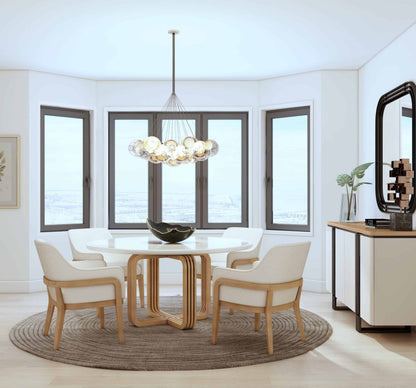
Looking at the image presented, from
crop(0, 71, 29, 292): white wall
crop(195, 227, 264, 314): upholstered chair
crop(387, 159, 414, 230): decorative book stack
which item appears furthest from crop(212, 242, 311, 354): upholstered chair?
crop(0, 71, 29, 292): white wall

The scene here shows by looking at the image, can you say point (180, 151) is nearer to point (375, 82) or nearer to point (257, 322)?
point (257, 322)

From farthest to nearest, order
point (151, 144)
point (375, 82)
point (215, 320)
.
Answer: point (375, 82), point (151, 144), point (215, 320)

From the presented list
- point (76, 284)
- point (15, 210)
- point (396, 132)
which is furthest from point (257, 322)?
point (15, 210)

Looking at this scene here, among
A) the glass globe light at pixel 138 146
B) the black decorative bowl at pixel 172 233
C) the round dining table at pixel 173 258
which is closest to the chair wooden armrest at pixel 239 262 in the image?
the round dining table at pixel 173 258

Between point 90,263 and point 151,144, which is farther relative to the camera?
point 90,263

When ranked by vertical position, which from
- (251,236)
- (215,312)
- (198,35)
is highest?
(198,35)

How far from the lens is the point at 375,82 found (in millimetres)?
5473

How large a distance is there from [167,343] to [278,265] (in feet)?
3.40

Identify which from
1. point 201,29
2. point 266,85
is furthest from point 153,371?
point 266,85

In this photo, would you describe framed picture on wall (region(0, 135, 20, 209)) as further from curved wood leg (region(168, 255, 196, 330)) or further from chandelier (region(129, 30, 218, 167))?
curved wood leg (region(168, 255, 196, 330))

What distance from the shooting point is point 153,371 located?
3.34 m

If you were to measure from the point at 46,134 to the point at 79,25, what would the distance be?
84.3 inches

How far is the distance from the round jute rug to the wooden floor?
0.09 meters

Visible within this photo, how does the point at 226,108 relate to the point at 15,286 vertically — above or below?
above
